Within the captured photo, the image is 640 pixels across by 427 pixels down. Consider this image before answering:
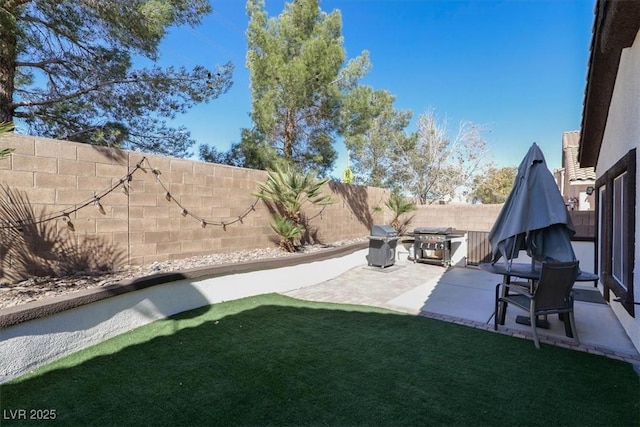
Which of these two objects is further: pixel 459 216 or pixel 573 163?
pixel 573 163

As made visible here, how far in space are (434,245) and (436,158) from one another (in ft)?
47.8

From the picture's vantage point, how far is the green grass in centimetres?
272

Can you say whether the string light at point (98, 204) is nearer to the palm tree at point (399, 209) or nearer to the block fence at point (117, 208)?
the block fence at point (117, 208)

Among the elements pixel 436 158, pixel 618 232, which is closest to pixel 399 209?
pixel 618 232

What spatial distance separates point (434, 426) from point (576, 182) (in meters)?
13.1

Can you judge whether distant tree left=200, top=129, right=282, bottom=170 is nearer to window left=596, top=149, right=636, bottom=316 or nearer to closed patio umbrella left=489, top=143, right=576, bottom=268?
closed patio umbrella left=489, top=143, right=576, bottom=268

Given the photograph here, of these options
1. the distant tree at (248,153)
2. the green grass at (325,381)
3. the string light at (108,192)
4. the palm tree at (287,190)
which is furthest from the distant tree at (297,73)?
the green grass at (325,381)

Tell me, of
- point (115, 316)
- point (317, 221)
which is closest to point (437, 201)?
point (317, 221)

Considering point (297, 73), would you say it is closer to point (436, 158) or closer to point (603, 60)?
point (603, 60)

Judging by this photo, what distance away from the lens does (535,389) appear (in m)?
3.09

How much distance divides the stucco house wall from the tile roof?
2795mm

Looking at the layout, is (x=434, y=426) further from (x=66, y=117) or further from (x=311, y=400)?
(x=66, y=117)

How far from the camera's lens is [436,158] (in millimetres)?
23016

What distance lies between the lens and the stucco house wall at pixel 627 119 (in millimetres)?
3926
